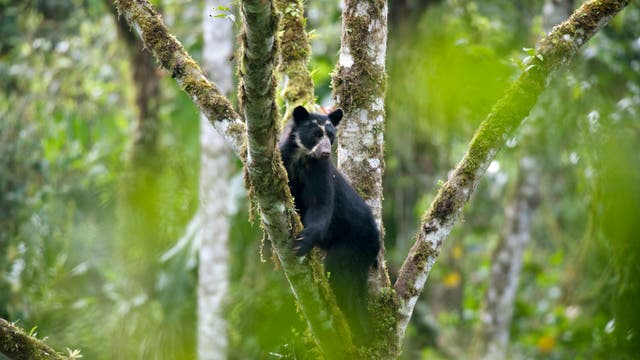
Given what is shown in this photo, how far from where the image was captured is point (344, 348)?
523 centimetres

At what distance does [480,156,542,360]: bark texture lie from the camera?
479 inches

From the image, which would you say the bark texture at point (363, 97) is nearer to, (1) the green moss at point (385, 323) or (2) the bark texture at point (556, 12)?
(1) the green moss at point (385, 323)

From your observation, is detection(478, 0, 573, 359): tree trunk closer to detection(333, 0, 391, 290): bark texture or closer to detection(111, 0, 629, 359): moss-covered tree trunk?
detection(111, 0, 629, 359): moss-covered tree trunk

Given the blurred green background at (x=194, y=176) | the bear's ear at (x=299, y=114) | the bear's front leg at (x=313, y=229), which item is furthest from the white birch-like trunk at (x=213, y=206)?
the bear's front leg at (x=313, y=229)

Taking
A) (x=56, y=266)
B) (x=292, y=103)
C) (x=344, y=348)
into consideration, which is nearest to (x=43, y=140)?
(x=56, y=266)

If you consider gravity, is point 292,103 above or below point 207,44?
below

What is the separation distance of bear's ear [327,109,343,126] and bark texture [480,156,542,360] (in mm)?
6680

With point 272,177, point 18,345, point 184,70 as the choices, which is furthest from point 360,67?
point 18,345

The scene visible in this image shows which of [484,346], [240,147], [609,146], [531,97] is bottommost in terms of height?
[240,147]

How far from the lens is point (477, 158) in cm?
554

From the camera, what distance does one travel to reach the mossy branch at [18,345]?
4.76 meters

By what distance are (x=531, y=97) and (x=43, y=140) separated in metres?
9.00

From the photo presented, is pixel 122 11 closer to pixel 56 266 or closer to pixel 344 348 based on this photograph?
pixel 344 348

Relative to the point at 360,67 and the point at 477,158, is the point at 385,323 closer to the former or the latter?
the point at 477,158
